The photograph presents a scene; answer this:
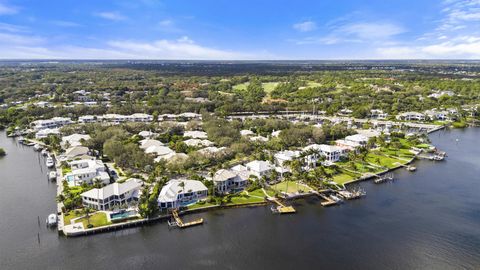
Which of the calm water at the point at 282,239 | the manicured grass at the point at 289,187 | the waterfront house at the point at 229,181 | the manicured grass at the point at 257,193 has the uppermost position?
the waterfront house at the point at 229,181

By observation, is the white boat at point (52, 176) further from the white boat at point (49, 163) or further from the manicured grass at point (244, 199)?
the manicured grass at point (244, 199)

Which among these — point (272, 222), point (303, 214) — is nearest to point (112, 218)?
point (272, 222)

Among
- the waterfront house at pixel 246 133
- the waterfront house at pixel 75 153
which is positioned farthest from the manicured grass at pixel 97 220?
the waterfront house at pixel 246 133

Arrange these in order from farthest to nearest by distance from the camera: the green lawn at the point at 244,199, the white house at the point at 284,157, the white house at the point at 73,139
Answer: the white house at the point at 73,139, the white house at the point at 284,157, the green lawn at the point at 244,199

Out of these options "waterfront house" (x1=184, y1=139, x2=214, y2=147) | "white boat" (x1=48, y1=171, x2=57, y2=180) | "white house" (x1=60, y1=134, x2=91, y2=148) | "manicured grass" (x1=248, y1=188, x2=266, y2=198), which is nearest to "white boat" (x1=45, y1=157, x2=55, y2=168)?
"white house" (x1=60, y1=134, x2=91, y2=148)

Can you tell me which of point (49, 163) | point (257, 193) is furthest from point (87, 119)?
point (257, 193)

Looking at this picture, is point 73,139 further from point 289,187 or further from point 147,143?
point 289,187
